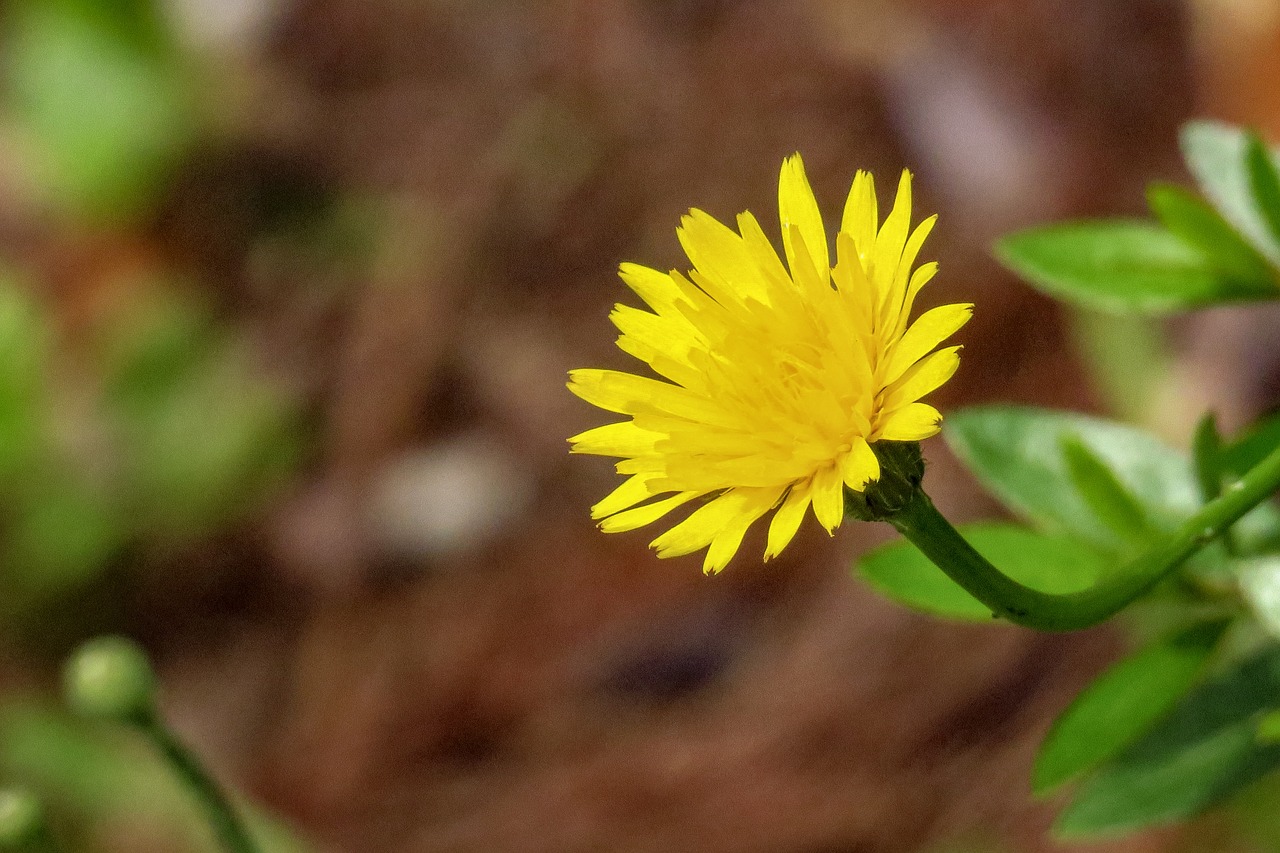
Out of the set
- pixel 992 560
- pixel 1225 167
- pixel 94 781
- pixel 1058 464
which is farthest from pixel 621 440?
pixel 94 781

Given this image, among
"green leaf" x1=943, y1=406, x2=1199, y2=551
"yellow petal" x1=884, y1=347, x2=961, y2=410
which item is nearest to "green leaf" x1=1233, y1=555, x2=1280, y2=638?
"green leaf" x1=943, y1=406, x2=1199, y2=551

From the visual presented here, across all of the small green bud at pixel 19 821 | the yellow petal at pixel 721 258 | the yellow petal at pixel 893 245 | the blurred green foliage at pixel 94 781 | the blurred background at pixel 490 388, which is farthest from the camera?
the blurred green foliage at pixel 94 781

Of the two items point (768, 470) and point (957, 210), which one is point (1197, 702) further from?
point (957, 210)

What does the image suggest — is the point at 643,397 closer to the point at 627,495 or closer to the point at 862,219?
the point at 627,495

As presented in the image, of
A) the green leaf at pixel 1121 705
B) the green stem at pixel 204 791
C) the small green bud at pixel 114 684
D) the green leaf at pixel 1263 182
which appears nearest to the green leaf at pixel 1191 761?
the green leaf at pixel 1121 705

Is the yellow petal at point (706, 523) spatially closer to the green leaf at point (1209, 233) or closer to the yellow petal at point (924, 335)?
the yellow petal at point (924, 335)

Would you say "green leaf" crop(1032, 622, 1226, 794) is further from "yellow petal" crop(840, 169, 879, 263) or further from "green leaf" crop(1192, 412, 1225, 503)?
"yellow petal" crop(840, 169, 879, 263)
